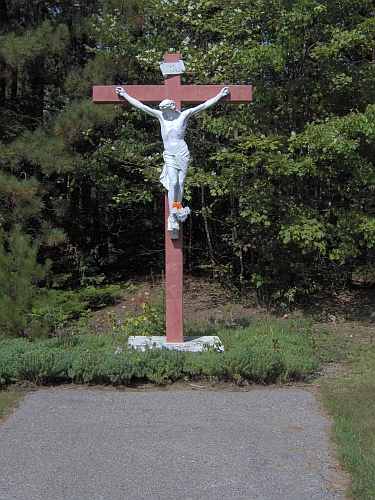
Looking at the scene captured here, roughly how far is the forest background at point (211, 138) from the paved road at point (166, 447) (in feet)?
10.1

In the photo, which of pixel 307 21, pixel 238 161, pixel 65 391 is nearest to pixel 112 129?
pixel 238 161

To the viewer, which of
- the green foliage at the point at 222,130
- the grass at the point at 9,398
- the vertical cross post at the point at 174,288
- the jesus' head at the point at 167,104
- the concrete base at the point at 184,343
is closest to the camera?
the grass at the point at 9,398

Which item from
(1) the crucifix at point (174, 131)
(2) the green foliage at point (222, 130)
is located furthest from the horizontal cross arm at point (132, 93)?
(2) the green foliage at point (222, 130)

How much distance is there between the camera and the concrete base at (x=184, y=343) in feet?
21.4

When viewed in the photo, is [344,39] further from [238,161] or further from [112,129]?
[112,129]

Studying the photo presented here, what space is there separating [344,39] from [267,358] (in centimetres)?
529

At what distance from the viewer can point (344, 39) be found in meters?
8.86

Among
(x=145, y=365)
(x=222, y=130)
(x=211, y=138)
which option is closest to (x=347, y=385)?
(x=145, y=365)

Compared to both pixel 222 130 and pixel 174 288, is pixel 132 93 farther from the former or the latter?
pixel 222 130

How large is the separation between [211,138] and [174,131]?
16.9ft

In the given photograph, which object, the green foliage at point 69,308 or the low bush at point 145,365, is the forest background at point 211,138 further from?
the low bush at point 145,365

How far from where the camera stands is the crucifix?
6.87 metres

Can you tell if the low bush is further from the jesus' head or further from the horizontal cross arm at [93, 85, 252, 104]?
the horizontal cross arm at [93, 85, 252, 104]

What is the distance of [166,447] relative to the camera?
4.27 m
